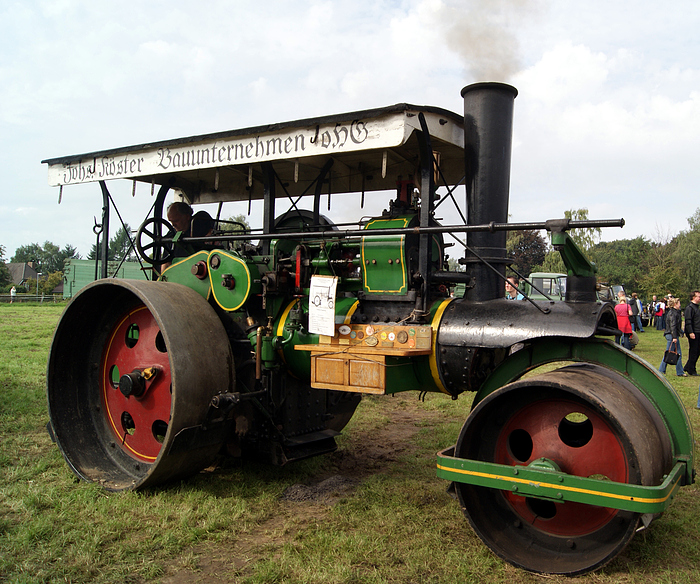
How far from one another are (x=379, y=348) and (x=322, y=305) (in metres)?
0.49

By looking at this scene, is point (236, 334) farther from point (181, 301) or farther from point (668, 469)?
point (668, 469)

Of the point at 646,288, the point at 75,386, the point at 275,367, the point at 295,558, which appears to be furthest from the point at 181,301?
the point at 646,288

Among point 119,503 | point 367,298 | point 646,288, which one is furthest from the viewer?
point 646,288

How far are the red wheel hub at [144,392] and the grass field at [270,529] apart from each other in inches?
16.0

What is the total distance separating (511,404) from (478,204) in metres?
1.24

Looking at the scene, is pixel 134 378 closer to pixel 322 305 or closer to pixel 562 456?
pixel 322 305

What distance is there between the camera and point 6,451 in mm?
4414

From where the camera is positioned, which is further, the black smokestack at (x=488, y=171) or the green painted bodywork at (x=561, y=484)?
the black smokestack at (x=488, y=171)

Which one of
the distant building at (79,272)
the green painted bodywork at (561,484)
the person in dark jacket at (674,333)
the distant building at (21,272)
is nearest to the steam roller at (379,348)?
the green painted bodywork at (561,484)

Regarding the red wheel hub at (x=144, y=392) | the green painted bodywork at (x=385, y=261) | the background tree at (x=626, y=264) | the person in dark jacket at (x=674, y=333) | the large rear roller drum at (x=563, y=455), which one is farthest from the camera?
the background tree at (x=626, y=264)

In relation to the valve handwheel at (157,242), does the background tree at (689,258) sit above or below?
above

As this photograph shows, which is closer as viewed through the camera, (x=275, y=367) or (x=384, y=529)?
(x=384, y=529)

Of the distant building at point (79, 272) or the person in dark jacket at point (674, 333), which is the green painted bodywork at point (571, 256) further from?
the distant building at point (79, 272)

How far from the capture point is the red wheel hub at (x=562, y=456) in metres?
2.67
